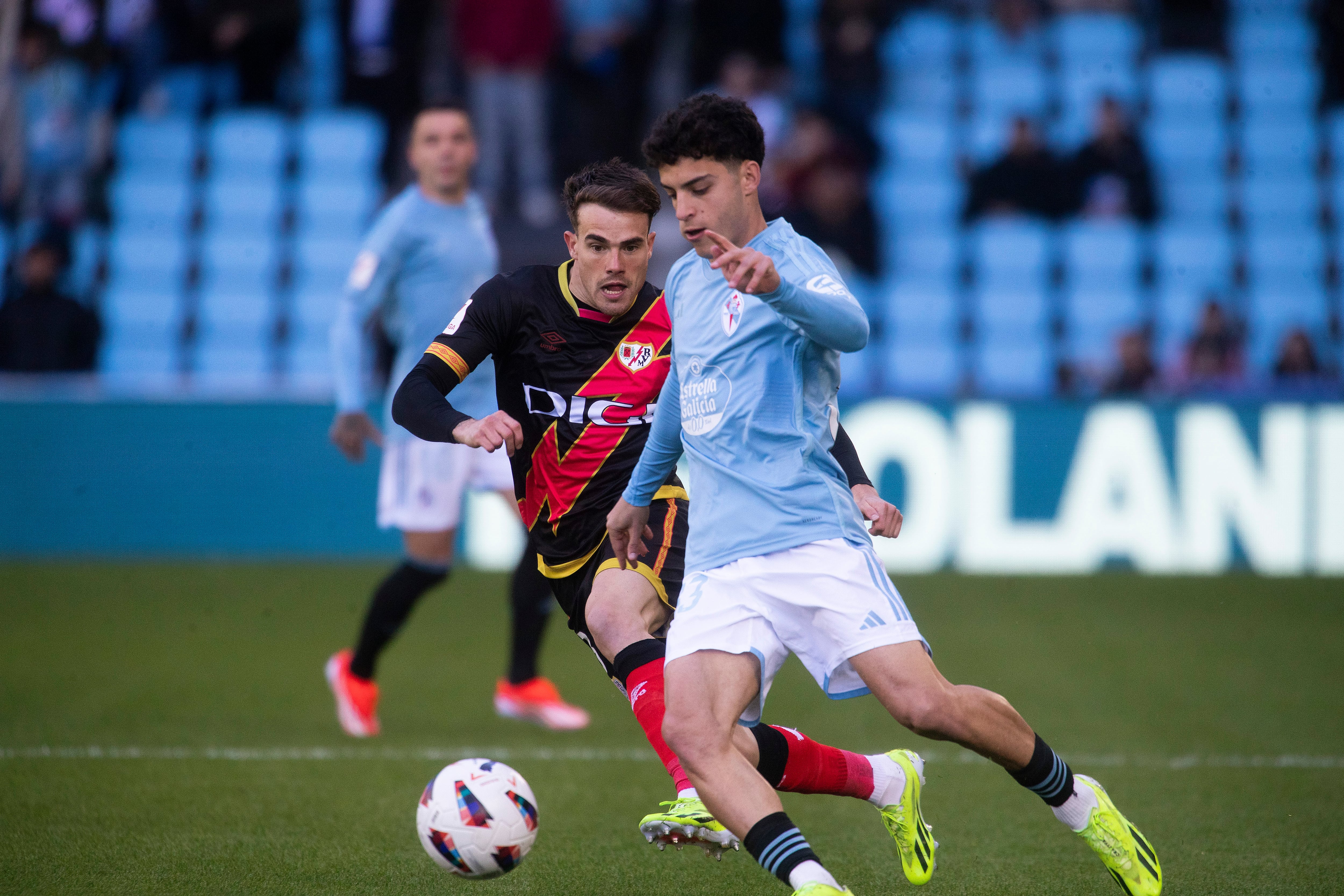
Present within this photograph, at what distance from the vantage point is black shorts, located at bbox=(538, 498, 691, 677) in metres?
4.20

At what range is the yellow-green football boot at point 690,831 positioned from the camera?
12.0ft

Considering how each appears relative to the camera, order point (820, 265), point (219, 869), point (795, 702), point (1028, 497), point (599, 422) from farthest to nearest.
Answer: point (1028, 497), point (795, 702), point (599, 422), point (219, 869), point (820, 265)

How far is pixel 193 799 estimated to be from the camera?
4.76 m

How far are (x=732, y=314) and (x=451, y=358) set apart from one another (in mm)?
939

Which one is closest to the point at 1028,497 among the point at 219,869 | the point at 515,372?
the point at 515,372

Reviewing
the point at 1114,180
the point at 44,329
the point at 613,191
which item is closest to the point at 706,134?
the point at 613,191

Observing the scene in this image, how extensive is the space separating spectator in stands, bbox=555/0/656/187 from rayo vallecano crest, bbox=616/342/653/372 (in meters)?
8.87

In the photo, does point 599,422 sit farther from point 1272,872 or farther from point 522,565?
point 1272,872

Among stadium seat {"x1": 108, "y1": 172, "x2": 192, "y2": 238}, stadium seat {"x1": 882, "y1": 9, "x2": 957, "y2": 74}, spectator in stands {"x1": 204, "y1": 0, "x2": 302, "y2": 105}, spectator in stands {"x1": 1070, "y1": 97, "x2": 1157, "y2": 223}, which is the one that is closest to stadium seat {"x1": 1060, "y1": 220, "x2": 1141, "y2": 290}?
spectator in stands {"x1": 1070, "y1": 97, "x2": 1157, "y2": 223}

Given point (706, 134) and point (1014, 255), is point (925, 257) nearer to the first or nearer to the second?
point (1014, 255)

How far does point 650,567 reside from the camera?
13.8 feet

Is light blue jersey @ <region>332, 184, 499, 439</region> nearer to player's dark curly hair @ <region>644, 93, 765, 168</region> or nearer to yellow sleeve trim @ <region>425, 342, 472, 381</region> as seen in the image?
yellow sleeve trim @ <region>425, 342, 472, 381</region>

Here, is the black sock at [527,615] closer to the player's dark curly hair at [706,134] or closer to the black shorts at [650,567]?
the black shorts at [650,567]

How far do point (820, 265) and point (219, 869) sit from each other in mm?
2291
